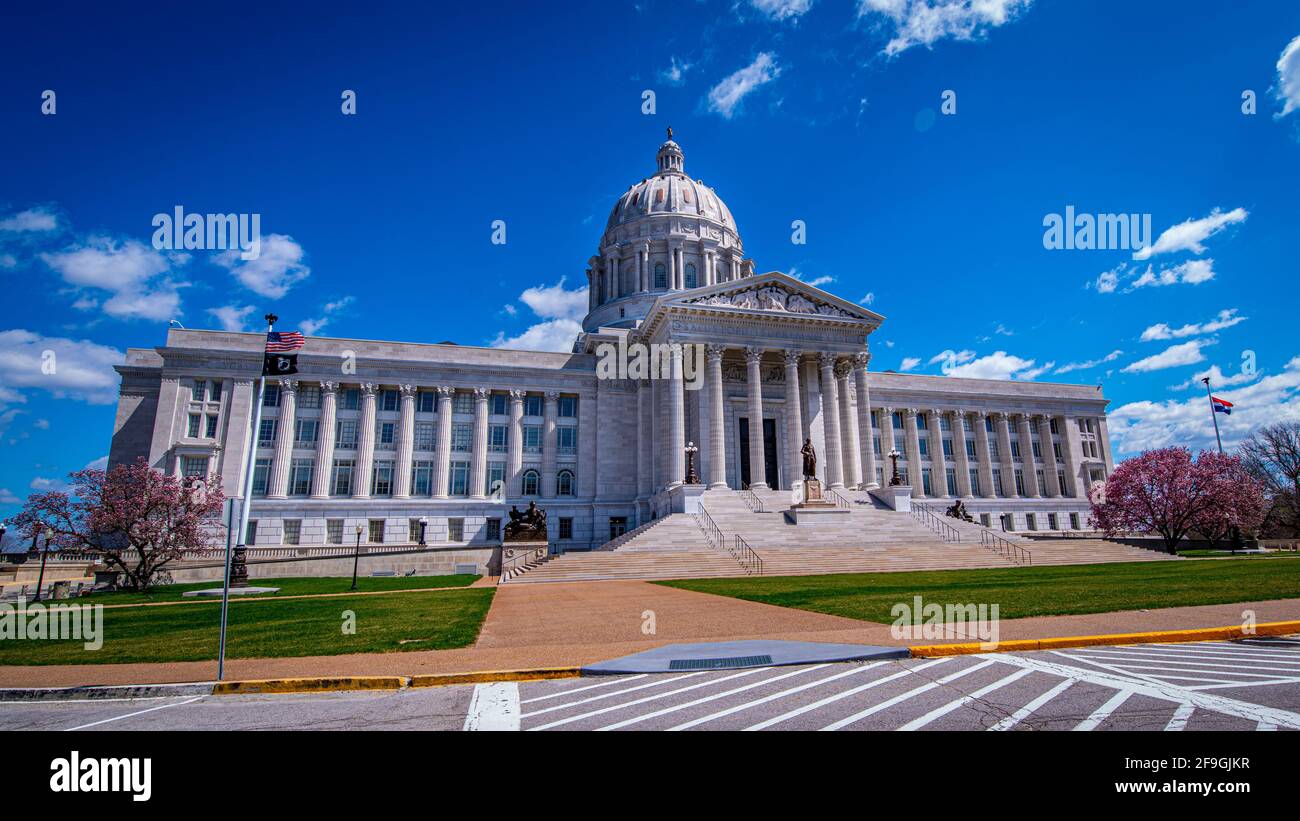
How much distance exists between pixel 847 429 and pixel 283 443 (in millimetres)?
42755

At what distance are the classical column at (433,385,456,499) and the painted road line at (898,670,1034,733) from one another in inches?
1844

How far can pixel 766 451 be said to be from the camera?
50.9 meters

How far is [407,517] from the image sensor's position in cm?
4834

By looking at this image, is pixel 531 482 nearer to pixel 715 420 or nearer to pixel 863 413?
pixel 715 420

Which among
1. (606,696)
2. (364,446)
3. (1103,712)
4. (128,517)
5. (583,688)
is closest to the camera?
(1103,712)

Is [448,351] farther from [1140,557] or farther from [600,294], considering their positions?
[1140,557]

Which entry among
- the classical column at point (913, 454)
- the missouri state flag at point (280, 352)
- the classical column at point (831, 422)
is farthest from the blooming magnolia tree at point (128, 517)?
the classical column at point (913, 454)

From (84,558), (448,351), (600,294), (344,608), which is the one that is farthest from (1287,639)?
(600,294)

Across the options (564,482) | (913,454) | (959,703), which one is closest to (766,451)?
(564,482)

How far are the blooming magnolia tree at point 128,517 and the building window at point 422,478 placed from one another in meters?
18.7

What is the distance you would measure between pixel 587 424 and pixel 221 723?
155ft

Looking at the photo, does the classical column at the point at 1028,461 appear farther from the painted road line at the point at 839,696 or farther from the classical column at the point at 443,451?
the painted road line at the point at 839,696

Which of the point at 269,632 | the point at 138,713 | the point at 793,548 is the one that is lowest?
the point at 269,632

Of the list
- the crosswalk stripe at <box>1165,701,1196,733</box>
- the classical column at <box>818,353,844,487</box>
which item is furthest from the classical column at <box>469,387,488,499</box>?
the crosswalk stripe at <box>1165,701,1196,733</box>
